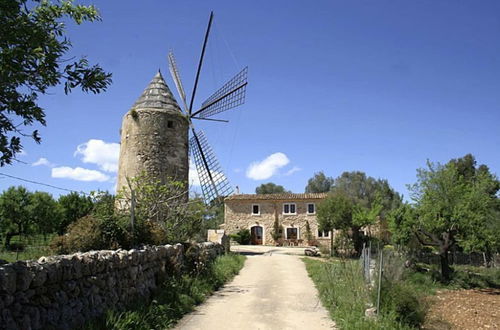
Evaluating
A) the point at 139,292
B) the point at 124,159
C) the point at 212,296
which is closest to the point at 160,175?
the point at 124,159

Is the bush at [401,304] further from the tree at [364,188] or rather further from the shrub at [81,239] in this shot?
the tree at [364,188]

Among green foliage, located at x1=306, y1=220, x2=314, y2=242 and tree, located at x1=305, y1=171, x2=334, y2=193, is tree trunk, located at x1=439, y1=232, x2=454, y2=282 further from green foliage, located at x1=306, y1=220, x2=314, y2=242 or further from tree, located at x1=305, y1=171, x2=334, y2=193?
tree, located at x1=305, y1=171, x2=334, y2=193

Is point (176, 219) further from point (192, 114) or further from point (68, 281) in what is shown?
point (192, 114)

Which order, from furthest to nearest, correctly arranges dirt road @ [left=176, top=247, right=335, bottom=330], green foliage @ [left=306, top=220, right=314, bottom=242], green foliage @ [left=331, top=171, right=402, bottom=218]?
1. green foliage @ [left=331, top=171, right=402, bottom=218]
2. green foliage @ [left=306, top=220, right=314, bottom=242]
3. dirt road @ [left=176, top=247, right=335, bottom=330]

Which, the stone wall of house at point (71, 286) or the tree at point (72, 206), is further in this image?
the tree at point (72, 206)

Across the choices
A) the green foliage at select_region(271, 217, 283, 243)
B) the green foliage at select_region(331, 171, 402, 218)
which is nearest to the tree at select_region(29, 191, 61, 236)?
the green foliage at select_region(271, 217, 283, 243)

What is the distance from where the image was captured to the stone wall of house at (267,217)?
105 feet

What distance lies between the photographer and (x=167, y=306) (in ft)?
22.3

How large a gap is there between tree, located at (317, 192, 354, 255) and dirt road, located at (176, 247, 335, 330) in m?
12.7

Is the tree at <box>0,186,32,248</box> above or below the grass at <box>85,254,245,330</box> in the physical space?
above

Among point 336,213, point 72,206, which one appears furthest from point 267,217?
point 72,206

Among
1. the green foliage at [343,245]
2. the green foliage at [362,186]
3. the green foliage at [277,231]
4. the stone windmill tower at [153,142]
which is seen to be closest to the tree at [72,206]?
the green foliage at [277,231]

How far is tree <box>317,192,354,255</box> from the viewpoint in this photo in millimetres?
24156

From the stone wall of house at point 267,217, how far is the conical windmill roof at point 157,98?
1732 cm
